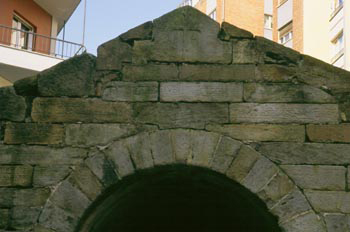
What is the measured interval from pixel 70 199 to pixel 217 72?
1.68 metres

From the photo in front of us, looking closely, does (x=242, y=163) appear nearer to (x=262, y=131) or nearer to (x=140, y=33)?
(x=262, y=131)

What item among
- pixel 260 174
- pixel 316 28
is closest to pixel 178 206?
pixel 260 174

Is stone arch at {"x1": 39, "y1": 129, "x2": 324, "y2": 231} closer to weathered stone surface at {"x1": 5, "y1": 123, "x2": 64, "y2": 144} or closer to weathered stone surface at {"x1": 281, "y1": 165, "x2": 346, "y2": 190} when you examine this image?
weathered stone surface at {"x1": 281, "y1": 165, "x2": 346, "y2": 190}

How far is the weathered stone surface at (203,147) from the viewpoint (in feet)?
18.4

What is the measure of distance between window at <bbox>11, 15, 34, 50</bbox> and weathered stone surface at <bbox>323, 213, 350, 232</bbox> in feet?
39.0

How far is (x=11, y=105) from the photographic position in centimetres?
588

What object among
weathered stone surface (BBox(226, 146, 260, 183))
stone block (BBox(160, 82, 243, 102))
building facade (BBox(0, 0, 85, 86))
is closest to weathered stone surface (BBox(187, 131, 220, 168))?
weathered stone surface (BBox(226, 146, 260, 183))

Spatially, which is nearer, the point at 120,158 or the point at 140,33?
the point at 120,158

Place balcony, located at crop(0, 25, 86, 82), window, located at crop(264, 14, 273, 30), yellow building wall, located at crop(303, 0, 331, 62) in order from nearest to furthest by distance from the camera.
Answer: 1. balcony, located at crop(0, 25, 86, 82)
2. yellow building wall, located at crop(303, 0, 331, 62)
3. window, located at crop(264, 14, 273, 30)

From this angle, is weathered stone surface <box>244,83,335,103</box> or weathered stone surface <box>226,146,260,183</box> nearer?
weathered stone surface <box>226,146,260,183</box>

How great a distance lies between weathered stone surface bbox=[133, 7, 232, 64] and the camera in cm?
590

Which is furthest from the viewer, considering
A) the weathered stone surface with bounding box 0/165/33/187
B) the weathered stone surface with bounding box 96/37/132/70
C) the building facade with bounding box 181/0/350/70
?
the building facade with bounding box 181/0/350/70

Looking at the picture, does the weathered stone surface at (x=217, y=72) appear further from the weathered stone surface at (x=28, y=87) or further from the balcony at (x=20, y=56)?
the balcony at (x=20, y=56)

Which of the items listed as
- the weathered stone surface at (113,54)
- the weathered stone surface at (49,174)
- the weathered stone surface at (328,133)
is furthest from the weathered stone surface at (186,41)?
the weathered stone surface at (49,174)
